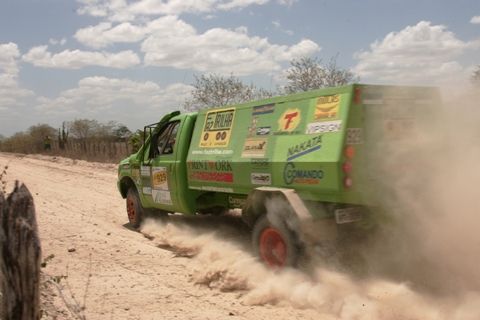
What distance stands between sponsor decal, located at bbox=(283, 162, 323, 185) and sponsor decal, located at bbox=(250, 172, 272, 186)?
11.8 inches

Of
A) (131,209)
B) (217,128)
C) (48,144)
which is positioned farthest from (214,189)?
(48,144)

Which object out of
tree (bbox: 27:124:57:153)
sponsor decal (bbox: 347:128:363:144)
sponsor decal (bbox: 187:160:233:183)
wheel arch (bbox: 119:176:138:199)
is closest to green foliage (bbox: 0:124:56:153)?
tree (bbox: 27:124:57:153)

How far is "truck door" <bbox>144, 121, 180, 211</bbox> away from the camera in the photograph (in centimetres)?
795

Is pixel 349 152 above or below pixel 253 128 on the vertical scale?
below

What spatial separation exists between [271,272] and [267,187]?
99 cm

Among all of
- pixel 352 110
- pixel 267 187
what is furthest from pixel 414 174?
pixel 267 187

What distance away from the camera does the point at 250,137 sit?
247 inches

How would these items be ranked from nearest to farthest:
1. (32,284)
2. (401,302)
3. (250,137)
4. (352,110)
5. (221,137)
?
(32,284)
(401,302)
(352,110)
(250,137)
(221,137)

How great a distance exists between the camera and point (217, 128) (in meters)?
7.01

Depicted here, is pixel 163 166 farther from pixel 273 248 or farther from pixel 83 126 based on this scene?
pixel 83 126

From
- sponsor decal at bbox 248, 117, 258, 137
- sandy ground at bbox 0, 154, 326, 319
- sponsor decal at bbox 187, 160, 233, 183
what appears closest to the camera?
sandy ground at bbox 0, 154, 326, 319

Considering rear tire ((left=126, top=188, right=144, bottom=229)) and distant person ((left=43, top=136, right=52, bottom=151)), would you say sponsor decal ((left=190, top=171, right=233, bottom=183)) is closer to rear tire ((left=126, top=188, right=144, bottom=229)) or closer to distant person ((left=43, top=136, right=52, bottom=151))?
rear tire ((left=126, top=188, right=144, bottom=229))

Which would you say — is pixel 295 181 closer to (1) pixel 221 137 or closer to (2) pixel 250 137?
(2) pixel 250 137

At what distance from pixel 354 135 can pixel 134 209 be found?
553 cm
